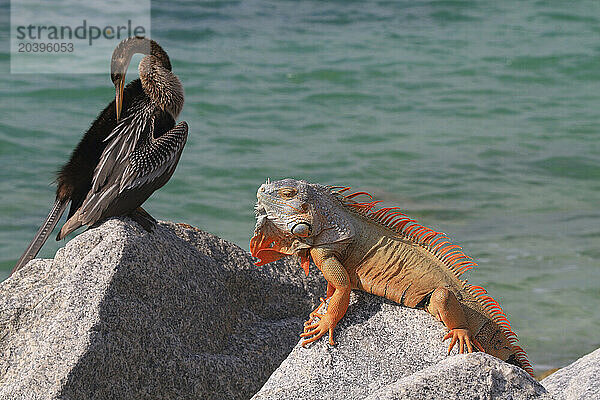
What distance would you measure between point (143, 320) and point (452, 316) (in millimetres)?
1418

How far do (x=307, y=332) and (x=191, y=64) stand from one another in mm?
A: 10263

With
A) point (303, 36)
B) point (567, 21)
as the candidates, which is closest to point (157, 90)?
point (303, 36)

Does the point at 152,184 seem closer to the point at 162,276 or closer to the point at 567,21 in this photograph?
the point at 162,276

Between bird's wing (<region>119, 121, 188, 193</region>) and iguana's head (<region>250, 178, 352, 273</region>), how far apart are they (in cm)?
96

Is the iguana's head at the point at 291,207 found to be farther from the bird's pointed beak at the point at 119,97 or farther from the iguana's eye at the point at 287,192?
the bird's pointed beak at the point at 119,97

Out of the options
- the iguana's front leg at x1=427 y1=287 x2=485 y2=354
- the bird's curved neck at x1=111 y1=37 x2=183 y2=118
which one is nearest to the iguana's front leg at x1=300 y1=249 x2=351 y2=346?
the iguana's front leg at x1=427 y1=287 x2=485 y2=354

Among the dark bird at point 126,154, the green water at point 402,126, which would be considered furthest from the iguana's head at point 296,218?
the green water at point 402,126

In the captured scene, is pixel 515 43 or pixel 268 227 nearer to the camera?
pixel 268 227

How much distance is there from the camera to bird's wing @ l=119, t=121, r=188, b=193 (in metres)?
4.32

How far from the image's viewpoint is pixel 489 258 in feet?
27.7

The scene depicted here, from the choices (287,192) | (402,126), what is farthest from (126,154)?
(402,126)

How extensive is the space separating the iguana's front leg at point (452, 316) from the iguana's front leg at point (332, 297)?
0.38m

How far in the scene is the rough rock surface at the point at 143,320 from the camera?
3652 millimetres

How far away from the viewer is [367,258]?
3627 mm
